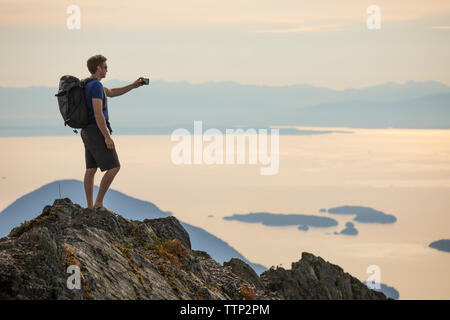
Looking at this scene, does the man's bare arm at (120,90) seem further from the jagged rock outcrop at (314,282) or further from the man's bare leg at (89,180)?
the jagged rock outcrop at (314,282)

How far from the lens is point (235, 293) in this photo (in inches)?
956

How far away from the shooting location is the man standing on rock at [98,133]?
1997cm

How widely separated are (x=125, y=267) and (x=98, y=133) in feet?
12.9

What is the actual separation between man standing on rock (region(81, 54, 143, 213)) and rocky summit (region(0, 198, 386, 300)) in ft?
5.35

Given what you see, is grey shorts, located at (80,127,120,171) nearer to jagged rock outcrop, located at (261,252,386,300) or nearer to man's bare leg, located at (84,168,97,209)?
man's bare leg, located at (84,168,97,209)

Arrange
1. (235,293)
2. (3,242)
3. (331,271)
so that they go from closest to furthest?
(3,242)
(235,293)
(331,271)

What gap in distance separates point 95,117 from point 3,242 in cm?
425

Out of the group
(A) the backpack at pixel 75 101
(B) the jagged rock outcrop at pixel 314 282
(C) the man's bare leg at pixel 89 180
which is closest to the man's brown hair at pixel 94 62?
(A) the backpack at pixel 75 101

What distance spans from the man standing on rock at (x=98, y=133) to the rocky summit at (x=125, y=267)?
1.63 m

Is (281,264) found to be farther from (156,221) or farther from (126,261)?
(126,261)

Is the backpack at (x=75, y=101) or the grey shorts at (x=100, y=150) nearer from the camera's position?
the backpack at (x=75, y=101)

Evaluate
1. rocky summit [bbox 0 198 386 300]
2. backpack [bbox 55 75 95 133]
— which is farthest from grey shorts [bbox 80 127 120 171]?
rocky summit [bbox 0 198 386 300]
